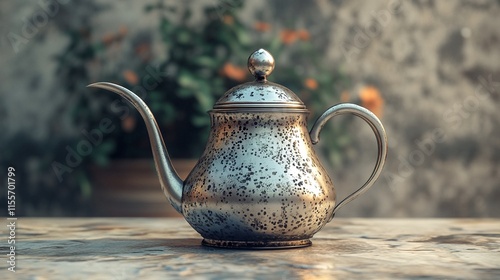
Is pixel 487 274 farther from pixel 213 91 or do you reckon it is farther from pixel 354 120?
pixel 354 120

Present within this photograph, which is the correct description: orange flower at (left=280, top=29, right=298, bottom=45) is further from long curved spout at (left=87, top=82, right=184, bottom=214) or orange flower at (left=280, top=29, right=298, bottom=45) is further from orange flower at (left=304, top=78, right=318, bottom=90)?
long curved spout at (left=87, top=82, right=184, bottom=214)

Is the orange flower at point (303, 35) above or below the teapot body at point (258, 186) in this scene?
above

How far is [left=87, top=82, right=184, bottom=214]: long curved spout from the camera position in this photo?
100 centimetres

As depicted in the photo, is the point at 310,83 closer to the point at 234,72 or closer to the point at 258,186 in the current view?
the point at 234,72

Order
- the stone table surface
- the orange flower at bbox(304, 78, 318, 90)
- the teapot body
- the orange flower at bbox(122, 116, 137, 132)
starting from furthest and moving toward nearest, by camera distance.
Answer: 1. the orange flower at bbox(304, 78, 318, 90)
2. the orange flower at bbox(122, 116, 137, 132)
3. the teapot body
4. the stone table surface

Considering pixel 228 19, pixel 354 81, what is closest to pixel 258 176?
pixel 228 19

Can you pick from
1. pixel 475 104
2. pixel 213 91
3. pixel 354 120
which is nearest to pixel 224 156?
pixel 213 91

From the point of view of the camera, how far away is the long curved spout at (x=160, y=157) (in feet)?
3.27

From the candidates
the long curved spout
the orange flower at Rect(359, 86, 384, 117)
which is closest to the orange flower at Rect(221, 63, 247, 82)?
the orange flower at Rect(359, 86, 384, 117)

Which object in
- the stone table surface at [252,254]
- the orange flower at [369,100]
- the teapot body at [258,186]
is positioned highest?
the orange flower at [369,100]

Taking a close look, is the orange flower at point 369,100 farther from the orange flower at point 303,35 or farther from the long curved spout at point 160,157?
the long curved spout at point 160,157

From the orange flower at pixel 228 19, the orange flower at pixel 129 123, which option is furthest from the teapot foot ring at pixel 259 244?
the orange flower at pixel 228 19

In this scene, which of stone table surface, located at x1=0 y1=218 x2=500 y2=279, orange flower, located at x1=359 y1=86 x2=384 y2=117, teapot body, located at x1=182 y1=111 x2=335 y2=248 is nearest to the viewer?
stone table surface, located at x1=0 y1=218 x2=500 y2=279

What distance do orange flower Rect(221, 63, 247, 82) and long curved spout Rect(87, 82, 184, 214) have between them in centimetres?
127
